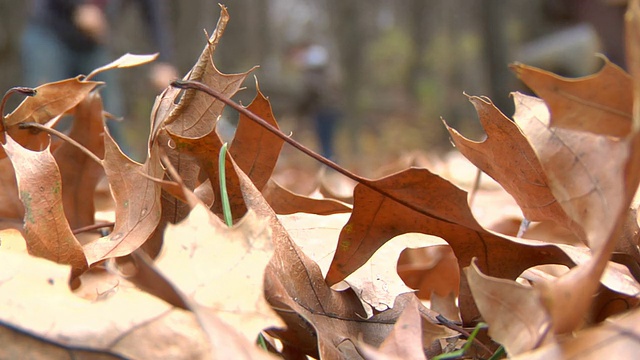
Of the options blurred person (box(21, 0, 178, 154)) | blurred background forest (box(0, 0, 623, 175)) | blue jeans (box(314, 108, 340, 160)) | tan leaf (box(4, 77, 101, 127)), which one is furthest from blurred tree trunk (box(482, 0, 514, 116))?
tan leaf (box(4, 77, 101, 127))

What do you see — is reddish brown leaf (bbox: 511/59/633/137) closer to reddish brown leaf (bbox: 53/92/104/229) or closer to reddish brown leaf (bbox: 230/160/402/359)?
reddish brown leaf (bbox: 230/160/402/359)

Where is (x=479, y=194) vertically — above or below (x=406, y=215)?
below

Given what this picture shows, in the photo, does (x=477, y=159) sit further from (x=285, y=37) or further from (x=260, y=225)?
(x=285, y=37)

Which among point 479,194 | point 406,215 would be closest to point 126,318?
point 406,215

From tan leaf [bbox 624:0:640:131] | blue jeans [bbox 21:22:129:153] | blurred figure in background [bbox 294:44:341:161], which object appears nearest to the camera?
tan leaf [bbox 624:0:640:131]

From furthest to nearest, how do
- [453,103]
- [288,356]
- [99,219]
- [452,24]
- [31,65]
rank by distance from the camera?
1. [452,24]
2. [453,103]
3. [31,65]
4. [99,219]
5. [288,356]

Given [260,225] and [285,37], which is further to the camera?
[285,37]

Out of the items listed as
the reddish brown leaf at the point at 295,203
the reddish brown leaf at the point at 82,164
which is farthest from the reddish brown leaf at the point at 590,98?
→ the reddish brown leaf at the point at 82,164

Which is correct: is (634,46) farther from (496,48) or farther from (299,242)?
(496,48)


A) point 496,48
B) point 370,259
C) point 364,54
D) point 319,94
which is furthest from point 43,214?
point 364,54
